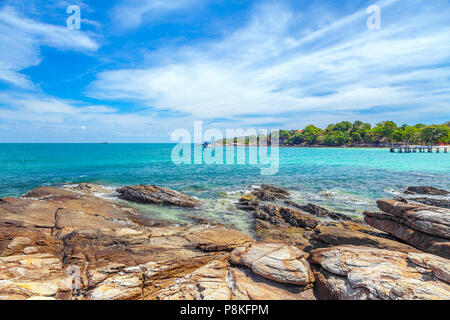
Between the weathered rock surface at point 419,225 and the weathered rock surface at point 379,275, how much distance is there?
96.1 inches

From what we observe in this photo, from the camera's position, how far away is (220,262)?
7.03m

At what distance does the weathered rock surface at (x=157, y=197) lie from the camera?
18.9m

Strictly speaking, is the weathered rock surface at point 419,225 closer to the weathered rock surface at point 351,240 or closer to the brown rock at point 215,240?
the weathered rock surface at point 351,240

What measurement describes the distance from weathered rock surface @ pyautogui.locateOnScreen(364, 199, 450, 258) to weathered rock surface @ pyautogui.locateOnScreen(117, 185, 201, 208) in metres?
14.1

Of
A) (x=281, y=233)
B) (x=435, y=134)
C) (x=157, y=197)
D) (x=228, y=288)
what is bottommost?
(x=281, y=233)

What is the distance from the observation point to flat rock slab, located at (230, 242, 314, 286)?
6027 millimetres

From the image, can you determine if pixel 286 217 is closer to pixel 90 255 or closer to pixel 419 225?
pixel 419 225

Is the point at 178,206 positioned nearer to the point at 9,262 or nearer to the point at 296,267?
the point at 9,262

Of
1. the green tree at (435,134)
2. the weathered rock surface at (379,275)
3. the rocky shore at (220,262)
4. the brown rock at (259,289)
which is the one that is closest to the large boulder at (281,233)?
the rocky shore at (220,262)

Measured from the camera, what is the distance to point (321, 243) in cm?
964

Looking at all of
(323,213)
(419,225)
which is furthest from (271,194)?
(419,225)

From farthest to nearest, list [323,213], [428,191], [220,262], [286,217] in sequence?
1. [428,191]
2. [323,213]
3. [286,217]
4. [220,262]

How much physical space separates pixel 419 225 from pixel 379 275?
5.04 metres
